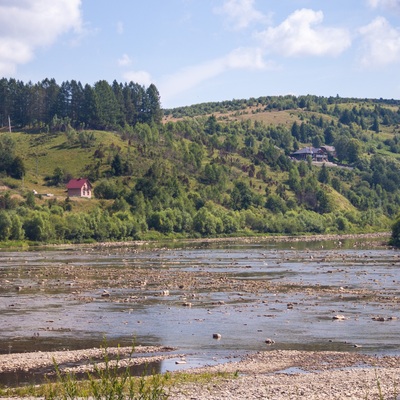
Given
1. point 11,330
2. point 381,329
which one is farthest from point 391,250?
point 11,330

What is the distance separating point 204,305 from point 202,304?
520 millimetres

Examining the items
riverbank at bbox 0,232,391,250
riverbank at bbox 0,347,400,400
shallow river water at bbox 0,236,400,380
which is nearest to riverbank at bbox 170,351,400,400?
riverbank at bbox 0,347,400,400

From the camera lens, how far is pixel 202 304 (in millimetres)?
Result: 55469

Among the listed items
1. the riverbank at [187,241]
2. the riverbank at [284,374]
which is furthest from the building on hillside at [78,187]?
the riverbank at [284,374]

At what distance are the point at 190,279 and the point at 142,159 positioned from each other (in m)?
125

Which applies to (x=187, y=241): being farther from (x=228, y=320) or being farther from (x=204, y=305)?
(x=228, y=320)

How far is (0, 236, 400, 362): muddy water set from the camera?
41281mm

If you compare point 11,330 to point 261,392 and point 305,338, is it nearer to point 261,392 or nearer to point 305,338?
point 305,338

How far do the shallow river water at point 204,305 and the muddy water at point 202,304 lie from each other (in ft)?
0.23

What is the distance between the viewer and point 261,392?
2945cm

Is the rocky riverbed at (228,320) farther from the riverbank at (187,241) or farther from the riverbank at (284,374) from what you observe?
the riverbank at (187,241)

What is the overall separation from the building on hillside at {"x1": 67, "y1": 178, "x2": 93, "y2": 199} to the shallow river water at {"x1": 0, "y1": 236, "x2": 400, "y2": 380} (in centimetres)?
7596

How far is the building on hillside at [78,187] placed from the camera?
17175 cm

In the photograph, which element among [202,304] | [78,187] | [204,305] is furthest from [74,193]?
[204,305]
